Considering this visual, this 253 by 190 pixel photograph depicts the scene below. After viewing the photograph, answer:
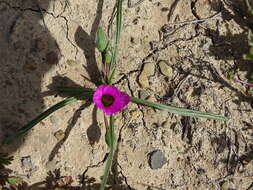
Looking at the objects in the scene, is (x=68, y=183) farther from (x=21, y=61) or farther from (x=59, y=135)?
(x=21, y=61)

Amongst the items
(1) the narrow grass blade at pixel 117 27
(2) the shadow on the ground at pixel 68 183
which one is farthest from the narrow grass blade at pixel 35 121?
(1) the narrow grass blade at pixel 117 27

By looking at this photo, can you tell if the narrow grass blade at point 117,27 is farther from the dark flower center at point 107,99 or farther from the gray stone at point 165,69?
the gray stone at point 165,69

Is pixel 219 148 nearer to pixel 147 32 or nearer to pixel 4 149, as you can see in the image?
pixel 147 32

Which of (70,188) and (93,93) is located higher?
(93,93)

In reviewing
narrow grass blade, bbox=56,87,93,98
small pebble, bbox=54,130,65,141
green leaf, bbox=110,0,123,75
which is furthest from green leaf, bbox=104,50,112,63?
small pebble, bbox=54,130,65,141

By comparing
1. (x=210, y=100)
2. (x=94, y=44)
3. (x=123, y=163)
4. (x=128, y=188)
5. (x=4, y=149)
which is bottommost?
(x=128, y=188)

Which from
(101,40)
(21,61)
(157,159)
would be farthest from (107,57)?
(157,159)

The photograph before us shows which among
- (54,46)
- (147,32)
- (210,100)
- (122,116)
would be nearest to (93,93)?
(122,116)
